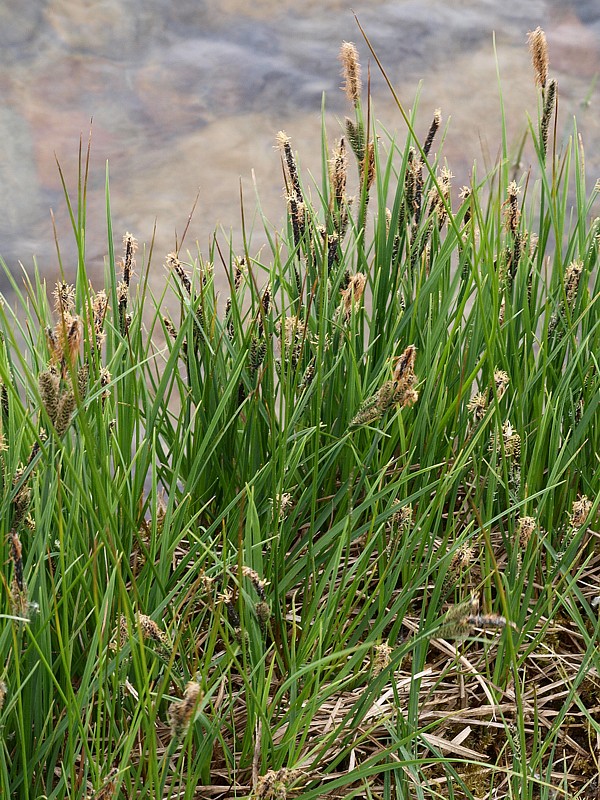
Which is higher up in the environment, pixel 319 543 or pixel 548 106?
pixel 548 106

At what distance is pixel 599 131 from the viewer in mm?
3732

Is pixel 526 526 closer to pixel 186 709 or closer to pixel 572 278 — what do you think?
pixel 572 278

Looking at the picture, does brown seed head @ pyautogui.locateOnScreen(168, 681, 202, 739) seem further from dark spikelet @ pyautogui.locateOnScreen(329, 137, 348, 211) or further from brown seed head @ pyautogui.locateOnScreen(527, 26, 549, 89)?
brown seed head @ pyautogui.locateOnScreen(527, 26, 549, 89)

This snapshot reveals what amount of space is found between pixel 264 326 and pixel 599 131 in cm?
300

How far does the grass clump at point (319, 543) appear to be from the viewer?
994 millimetres

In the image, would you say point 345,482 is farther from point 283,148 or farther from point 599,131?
point 599,131

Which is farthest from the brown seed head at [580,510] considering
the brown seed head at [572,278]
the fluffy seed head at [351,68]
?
the fluffy seed head at [351,68]

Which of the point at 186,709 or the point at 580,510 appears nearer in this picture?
the point at 186,709

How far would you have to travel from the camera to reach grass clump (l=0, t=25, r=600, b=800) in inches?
39.1

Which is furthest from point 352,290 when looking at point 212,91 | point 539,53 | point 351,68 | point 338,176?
point 212,91

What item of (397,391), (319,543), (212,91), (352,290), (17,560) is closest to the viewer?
(17,560)

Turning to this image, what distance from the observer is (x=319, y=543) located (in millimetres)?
1234

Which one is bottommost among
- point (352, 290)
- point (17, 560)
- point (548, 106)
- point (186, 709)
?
point (186, 709)

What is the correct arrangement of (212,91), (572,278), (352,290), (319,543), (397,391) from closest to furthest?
(397,391) < (352,290) < (319,543) < (572,278) < (212,91)
